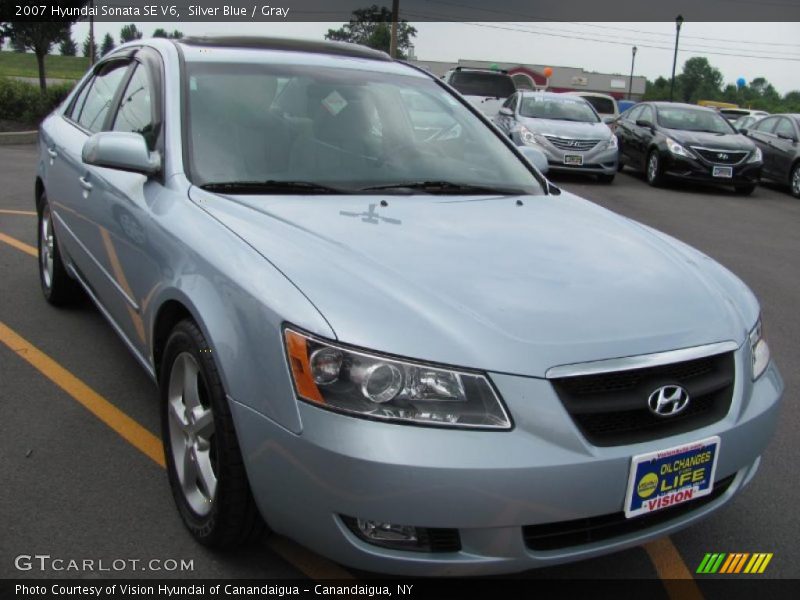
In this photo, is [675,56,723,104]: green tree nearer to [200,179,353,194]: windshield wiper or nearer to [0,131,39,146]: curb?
[0,131,39,146]: curb

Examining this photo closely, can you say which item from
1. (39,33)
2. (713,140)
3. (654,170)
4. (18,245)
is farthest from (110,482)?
(39,33)

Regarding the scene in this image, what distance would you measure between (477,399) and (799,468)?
2043 mm

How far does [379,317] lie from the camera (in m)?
2.15

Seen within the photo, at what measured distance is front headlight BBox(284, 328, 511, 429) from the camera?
206 cm

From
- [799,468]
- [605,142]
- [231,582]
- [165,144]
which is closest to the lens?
[231,582]

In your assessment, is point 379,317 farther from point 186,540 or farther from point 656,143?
point 656,143

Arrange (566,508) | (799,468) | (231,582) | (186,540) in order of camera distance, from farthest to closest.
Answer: (799,468), (186,540), (231,582), (566,508)

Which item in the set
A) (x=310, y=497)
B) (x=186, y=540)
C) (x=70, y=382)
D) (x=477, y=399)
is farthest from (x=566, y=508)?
(x=70, y=382)

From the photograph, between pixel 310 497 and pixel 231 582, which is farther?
pixel 231 582

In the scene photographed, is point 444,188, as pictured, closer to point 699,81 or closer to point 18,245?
point 18,245

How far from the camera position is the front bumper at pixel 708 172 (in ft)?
43.7

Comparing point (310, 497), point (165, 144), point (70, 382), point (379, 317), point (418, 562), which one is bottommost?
point (70, 382)

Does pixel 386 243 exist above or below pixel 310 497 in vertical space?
above

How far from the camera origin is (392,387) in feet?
6.81
